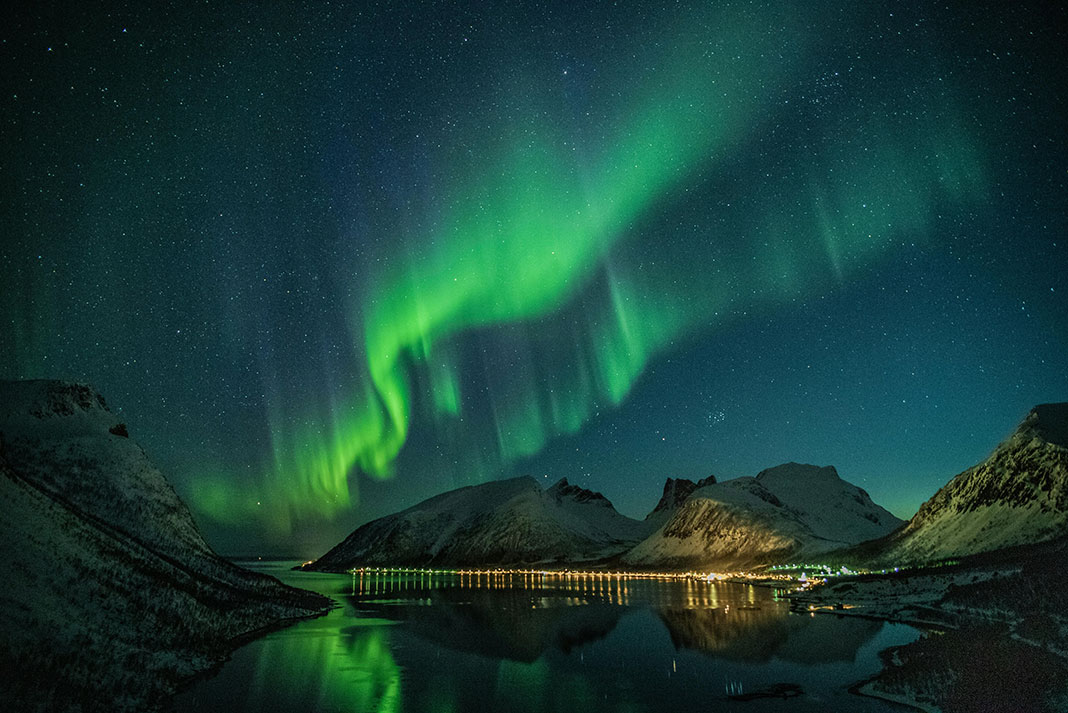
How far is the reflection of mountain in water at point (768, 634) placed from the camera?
1727 inches

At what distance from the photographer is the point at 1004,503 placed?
115938 mm

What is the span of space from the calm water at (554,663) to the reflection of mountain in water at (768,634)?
133mm

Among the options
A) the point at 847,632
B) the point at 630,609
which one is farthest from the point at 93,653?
the point at 630,609

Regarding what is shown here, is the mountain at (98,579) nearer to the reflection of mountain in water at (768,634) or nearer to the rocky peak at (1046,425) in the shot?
the reflection of mountain in water at (768,634)

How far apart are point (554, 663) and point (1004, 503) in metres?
110

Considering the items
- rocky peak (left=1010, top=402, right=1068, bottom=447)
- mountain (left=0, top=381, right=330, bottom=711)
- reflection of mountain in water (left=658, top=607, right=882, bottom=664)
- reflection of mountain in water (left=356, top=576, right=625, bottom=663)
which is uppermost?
rocky peak (left=1010, top=402, right=1068, bottom=447)

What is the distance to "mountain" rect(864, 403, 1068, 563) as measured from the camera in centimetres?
10494

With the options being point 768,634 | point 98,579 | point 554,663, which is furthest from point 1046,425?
point 98,579

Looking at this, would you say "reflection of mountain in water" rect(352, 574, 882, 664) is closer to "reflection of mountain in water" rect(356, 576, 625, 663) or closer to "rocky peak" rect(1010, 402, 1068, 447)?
"reflection of mountain in water" rect(356, 576, 625, 663)

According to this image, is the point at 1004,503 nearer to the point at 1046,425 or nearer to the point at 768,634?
the point at 1046,425

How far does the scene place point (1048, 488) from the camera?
109 meters

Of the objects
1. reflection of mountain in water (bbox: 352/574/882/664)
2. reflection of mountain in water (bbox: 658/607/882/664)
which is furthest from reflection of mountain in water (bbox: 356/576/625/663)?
reflection of mountain in water (bbox: 658/607/882/664)

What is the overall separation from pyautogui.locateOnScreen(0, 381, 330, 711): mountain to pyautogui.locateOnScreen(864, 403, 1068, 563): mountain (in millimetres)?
105451

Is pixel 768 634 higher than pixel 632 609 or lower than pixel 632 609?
lower
